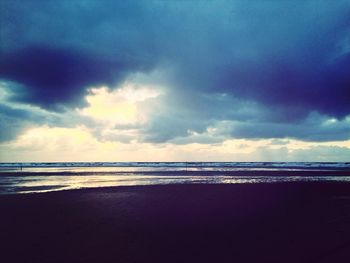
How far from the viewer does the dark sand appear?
873cm

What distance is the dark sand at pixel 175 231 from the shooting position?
28.7 feet

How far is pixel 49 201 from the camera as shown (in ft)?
63.2

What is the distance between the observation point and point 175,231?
11469 mm

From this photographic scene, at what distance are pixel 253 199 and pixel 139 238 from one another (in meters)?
12.2

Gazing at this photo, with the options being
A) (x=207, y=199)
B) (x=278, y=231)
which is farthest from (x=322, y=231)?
A: (x=207, y=199)

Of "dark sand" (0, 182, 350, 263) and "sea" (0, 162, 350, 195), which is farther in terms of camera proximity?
"sea" (0, 162, 350, 195)

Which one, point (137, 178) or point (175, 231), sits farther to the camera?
point (137, 178)

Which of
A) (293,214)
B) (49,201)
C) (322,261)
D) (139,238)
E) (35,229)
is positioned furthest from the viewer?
(49,201)

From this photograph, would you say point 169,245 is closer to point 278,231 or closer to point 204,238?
point 204,238

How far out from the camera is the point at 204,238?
34.5 ft

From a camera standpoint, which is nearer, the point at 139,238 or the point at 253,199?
the point at 139,238

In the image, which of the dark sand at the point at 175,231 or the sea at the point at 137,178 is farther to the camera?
the sea at the point at 137,178

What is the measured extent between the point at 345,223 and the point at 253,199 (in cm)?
774

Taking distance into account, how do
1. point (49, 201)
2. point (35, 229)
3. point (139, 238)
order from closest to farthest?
point (139, 238), point (35, 229), point (49, 201)
